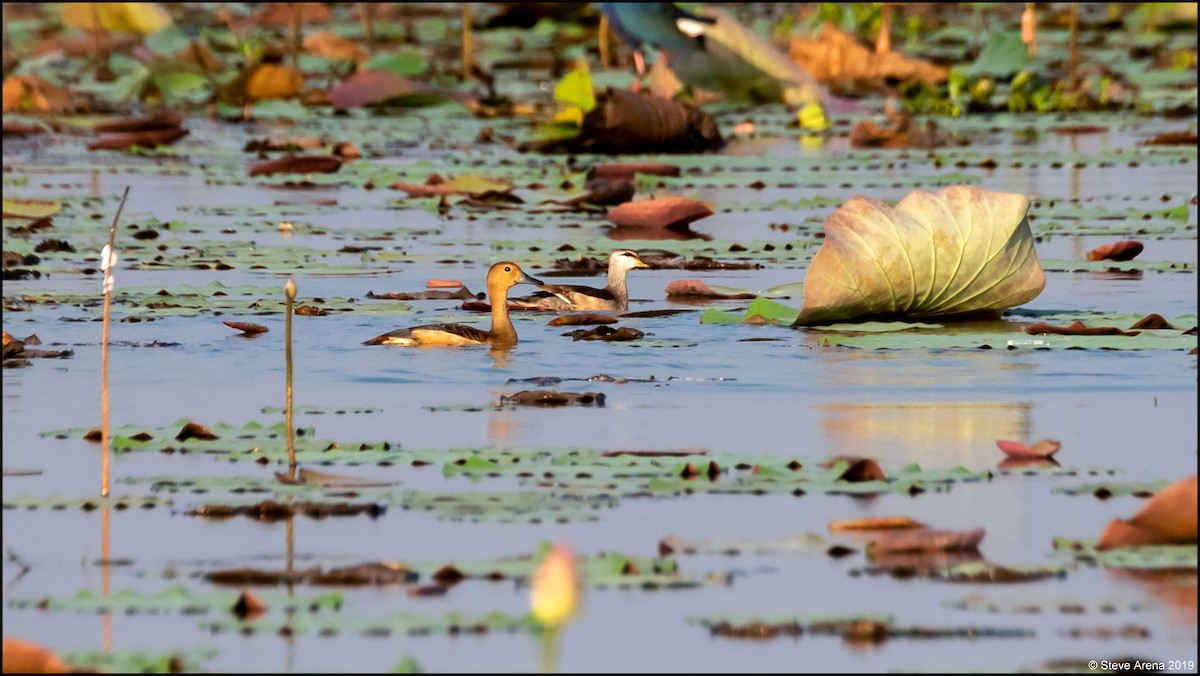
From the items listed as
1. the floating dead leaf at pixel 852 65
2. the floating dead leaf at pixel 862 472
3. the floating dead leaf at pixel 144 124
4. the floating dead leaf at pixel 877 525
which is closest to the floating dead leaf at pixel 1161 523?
the floating dead leaf at pixel 877 525

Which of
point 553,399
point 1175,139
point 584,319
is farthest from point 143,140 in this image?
point 553,399

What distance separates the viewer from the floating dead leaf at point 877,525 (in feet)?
14.7

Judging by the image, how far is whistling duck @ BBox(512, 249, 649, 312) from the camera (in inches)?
331

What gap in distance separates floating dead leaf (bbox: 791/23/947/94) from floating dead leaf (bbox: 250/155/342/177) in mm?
8954

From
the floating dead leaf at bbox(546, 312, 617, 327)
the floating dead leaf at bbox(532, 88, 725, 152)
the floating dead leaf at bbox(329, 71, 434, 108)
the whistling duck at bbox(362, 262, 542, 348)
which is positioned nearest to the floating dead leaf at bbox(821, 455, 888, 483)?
the whistling duck at bbox(362, 262, 542, 348)

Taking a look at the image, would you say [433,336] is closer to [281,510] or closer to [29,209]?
[281,510]

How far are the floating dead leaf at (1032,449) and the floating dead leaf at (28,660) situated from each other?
2468mm

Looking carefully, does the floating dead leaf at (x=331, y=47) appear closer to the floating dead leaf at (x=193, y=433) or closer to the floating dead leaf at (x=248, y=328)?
the floating dead leaf at (x=248, y=328)

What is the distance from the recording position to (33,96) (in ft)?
63.1

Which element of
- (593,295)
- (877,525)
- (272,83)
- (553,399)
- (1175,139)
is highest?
(272,83)

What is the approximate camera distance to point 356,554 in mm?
4332

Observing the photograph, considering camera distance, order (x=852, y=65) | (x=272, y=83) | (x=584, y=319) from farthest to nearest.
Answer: (x=852, y=65)
(x=272, y=83)
(x=584, y=319)

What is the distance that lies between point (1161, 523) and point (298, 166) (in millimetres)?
10003

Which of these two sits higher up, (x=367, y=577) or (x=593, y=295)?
(x=593, y=295)
